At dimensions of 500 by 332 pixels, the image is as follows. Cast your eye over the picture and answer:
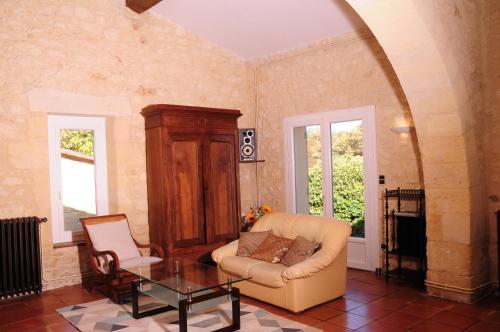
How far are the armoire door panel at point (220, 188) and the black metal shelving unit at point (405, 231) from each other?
210cm

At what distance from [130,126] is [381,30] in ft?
11.4

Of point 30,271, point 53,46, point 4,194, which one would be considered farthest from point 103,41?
point 30,271

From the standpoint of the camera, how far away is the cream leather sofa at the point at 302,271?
4078 millimetres

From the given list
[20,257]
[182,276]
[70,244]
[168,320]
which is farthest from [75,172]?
[168,320]

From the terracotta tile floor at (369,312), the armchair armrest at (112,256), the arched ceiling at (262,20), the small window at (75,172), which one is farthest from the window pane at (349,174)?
the small window at (75,172)

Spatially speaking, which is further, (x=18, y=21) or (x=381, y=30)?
(x=18, y=21)

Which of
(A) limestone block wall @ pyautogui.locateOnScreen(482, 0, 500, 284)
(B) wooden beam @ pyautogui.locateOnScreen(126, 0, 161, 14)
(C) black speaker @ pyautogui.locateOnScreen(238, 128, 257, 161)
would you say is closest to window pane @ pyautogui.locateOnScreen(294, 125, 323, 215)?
(C) black speaker @ pyautogui.locateOnScreen(238, 128, 257, 161)

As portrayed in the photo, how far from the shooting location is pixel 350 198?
5828mm

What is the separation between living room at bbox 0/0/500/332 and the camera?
4203mm

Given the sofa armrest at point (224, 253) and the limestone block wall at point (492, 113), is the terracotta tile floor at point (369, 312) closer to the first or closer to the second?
the sofa armrest at point (224, 253)

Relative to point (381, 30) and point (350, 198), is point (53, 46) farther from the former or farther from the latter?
point (350, 198)

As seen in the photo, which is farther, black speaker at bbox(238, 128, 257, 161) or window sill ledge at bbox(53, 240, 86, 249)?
black speaker at bbox(238, 128, 257, 161)

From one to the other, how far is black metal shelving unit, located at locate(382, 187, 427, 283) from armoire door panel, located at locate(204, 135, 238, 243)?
2.10 meters

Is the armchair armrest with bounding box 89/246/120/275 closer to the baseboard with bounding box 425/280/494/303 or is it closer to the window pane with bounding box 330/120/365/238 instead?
the window pane with bounding box 330/120/365/238
